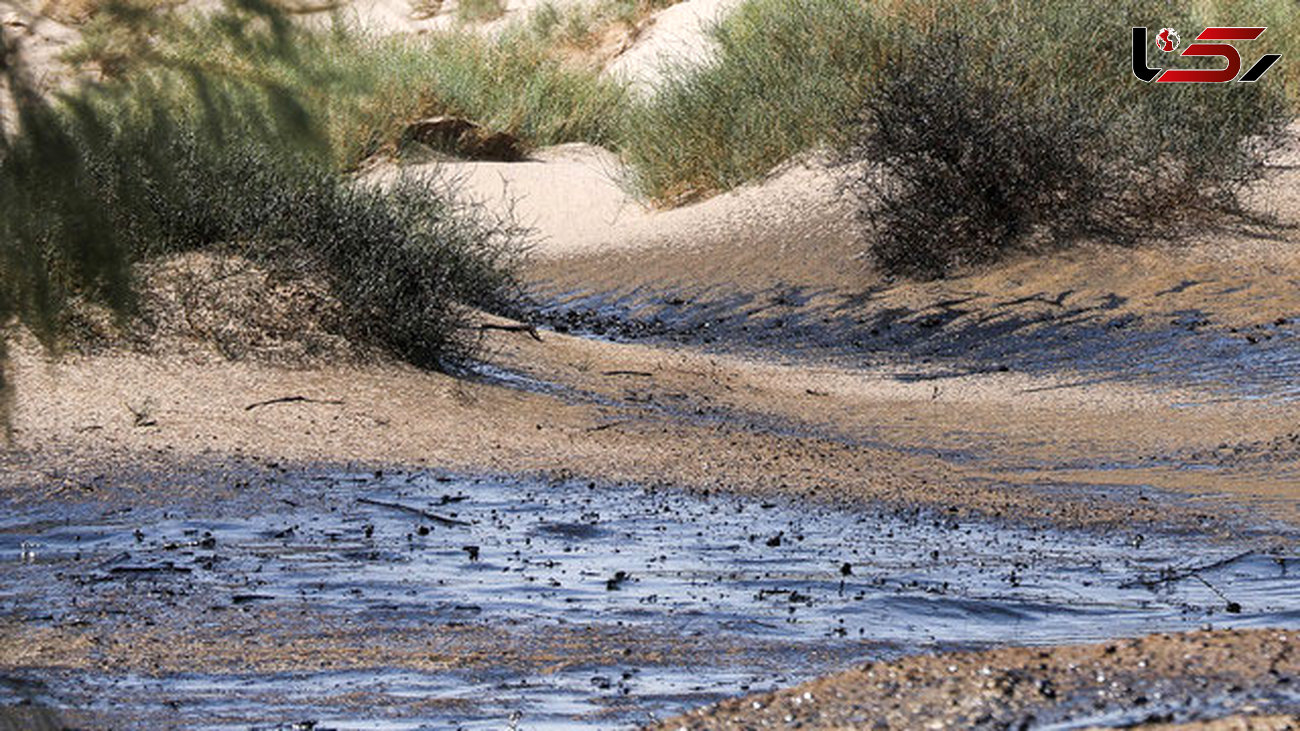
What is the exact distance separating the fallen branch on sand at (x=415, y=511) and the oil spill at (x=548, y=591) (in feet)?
0.05

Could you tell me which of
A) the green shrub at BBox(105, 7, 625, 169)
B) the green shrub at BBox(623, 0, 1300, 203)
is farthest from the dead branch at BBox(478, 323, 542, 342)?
the green shrub at BBox(623, 0, 1300, 203)

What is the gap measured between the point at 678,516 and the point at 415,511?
1.16 m

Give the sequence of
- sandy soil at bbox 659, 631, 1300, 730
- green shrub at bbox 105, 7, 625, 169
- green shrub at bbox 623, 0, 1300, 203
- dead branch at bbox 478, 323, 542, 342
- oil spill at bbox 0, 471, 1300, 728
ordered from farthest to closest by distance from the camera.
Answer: green shrub at bbox 105, 7, 625, 169 → green shrub at bbox 623, 0, 1300, 203 → dead branch at bbox 478, 323, 542, 342 → oil spill at bbox 0, 471, 1300, 728 → sandy soil at bbox 659, 631, 1300, 730

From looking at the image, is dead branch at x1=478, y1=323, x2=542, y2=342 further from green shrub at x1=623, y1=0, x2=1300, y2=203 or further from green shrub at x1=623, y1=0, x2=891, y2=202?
green shrub at x1=623, y1=0, x2=891, y2=202

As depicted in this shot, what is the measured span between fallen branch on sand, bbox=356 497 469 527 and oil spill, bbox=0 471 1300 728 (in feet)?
0.05

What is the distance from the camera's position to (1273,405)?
12.8m

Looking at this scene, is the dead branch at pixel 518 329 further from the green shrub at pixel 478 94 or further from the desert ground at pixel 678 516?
the green shrub at pixel 478 94

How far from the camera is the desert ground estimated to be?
5453mm

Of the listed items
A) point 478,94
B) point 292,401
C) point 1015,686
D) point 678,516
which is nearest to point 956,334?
point 292,401

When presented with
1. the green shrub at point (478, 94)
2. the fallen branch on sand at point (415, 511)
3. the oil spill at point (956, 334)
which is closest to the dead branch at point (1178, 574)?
the fallen branch on sand at point (415, 511)

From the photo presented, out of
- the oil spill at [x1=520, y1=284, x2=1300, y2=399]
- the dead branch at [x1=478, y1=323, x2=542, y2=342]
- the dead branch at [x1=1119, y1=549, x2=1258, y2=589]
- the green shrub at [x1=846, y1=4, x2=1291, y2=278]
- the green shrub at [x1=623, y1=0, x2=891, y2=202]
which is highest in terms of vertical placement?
the green shrub at [x1=623, y1=0, x2=891, y2=202]

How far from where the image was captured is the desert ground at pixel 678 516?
17.9ft

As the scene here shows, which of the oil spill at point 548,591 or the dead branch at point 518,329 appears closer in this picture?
the oil spill at point 548,591

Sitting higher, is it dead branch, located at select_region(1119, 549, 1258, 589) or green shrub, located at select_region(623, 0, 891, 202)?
green shrub, located at select_region(623, 0, 891, 202)
